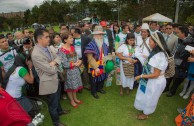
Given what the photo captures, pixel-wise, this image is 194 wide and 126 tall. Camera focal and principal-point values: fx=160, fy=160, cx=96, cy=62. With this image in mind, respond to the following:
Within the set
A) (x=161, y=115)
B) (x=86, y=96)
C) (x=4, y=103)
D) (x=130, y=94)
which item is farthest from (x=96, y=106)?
(x=4, y=103)

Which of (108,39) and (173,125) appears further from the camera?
(108,39)

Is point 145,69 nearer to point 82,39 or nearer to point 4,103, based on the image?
point 82,39

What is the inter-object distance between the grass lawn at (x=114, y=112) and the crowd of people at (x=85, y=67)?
0.18 metres

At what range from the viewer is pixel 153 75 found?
10.2 feet

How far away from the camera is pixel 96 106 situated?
14.1 feet

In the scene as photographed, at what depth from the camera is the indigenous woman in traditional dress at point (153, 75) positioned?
305 cm

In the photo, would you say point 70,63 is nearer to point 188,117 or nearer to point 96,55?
point 96,55

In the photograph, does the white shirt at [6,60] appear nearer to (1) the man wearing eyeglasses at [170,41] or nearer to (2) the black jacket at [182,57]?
(2) the black jacket at [182,57]

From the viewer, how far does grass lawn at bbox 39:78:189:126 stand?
365 cm

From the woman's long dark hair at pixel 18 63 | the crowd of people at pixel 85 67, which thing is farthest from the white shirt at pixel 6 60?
the woman's long dark hair at pixel 18 63

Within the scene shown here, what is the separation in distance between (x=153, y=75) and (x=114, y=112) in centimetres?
151

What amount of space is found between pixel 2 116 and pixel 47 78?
1290mm

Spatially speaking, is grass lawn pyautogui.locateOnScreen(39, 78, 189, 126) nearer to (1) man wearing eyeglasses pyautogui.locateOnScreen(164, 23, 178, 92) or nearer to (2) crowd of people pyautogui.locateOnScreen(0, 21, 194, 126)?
(2) crowd of people pyautogui.locateOnScreen(0, 21, 194, 126)

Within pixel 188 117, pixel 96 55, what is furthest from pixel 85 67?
pixel 188 117
